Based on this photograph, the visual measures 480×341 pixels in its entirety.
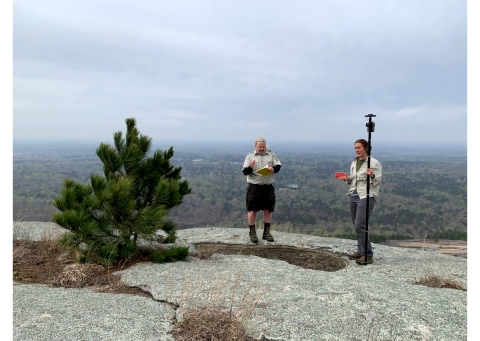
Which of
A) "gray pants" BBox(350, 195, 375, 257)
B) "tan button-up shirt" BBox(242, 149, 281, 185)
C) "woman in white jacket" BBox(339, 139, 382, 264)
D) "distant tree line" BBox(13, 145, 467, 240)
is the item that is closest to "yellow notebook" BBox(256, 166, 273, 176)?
"tan button-up shirt" BBox(242, 149, 281, 185)

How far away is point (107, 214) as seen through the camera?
5762 mm

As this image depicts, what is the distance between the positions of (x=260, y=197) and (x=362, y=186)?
2100 mm

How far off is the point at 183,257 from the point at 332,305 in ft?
9.23

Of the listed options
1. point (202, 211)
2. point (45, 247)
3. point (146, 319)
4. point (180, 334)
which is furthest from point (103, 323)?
point (202, 211)

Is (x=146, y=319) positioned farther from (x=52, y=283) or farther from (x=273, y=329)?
(x=52, y=283)

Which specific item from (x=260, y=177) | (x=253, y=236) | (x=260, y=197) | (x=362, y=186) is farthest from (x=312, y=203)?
(x=362, y=186)

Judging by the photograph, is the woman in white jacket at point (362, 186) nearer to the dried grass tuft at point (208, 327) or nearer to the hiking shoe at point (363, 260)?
the hiking shoe at point (363, 260)

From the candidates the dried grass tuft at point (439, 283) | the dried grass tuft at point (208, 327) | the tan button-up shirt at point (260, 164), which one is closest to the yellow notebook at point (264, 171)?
the tan button-up shirt at point (260, 164)

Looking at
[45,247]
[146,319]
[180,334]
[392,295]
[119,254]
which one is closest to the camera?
[180,334]

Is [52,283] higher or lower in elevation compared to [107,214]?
lower

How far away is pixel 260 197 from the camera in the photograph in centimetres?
738

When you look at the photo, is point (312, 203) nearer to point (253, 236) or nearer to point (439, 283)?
point (253, 236)

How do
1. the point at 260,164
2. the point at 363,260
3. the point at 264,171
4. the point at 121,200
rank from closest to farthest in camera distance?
the point at 121,200 < the point at 363,260 < the point at 264,171 < the point at 260,164

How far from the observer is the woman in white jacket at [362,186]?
609 centimetres
